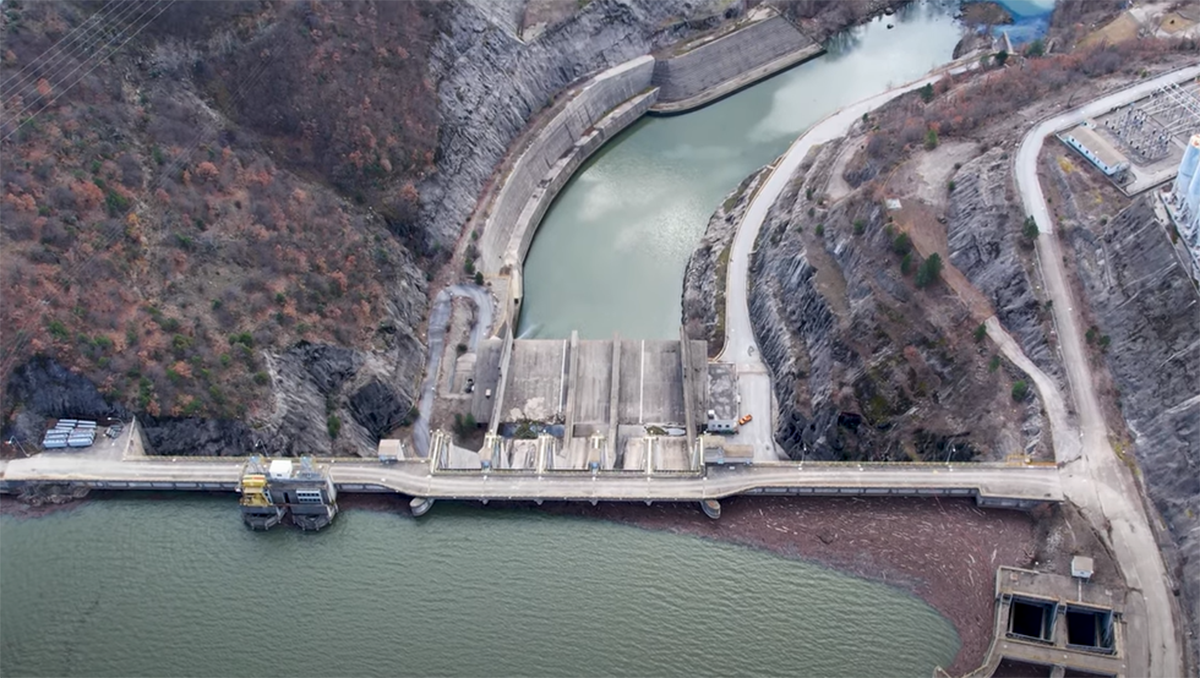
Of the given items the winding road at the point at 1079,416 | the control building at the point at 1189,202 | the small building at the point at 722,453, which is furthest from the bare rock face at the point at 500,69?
the control building at the point at 1189,202

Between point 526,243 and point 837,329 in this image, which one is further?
point 526,243

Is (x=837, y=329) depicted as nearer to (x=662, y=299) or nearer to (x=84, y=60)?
(x=662, y=299)

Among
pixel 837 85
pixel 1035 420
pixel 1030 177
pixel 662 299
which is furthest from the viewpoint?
pixel 837 85

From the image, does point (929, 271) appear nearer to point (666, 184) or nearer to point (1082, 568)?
point (1082, 568)

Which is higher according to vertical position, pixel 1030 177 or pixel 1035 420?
pixel 1030 177

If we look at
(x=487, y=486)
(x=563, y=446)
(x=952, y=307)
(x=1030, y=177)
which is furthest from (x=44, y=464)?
(x=1030, y=177)

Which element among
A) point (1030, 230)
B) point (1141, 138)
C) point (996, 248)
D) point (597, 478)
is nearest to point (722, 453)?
point (597, 478)
